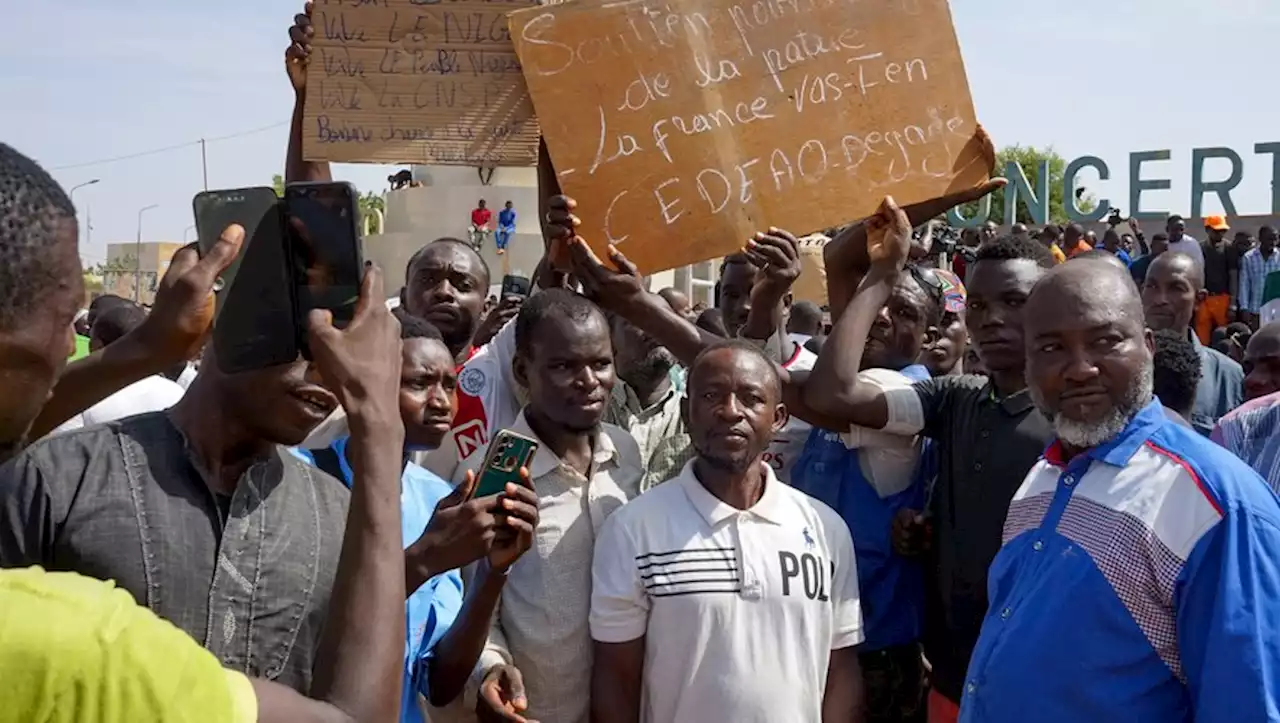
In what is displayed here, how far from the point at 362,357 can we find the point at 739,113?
2770 mm

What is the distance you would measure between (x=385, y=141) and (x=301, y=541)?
7.83 feet

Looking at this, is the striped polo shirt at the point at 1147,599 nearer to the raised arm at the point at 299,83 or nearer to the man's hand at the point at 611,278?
the man's hand at the point at 611,278

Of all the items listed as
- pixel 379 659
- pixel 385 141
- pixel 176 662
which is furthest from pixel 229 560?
pixel 385 141

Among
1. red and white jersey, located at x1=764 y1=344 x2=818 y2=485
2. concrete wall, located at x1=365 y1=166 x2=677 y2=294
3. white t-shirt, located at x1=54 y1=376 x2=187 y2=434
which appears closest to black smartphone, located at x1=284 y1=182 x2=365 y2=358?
red and white jersey, located at x1=764 y1=344 x2=818 y2=485

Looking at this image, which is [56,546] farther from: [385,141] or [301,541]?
[385,141]

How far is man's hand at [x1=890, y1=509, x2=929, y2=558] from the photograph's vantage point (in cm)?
395

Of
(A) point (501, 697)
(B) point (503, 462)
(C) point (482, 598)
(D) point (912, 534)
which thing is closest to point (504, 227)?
(D) point (912, 534)

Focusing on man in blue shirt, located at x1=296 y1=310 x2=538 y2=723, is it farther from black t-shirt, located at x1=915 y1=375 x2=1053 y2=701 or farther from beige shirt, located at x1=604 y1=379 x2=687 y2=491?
black t-shirt, located at x1=915 y1=375 x2=1053 y2=701

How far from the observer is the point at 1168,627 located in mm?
2580

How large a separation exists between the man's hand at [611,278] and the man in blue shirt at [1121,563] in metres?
1.54

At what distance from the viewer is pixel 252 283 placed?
75.7 inches

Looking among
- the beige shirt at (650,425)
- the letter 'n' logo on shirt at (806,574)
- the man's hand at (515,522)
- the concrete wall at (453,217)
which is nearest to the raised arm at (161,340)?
the man's hand at (515,522)

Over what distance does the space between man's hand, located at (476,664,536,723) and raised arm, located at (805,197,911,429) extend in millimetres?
1354

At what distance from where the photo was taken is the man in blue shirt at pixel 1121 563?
246cm
